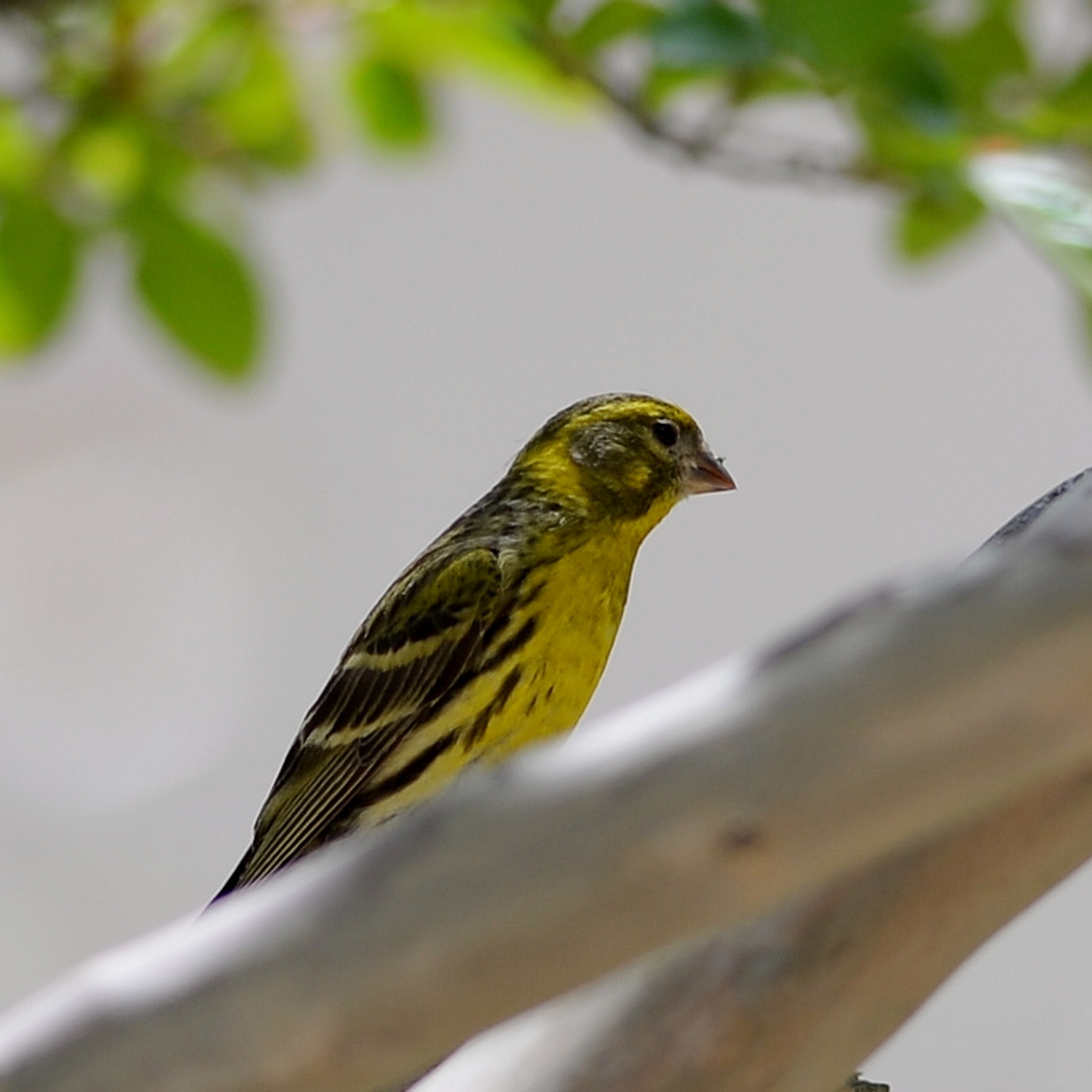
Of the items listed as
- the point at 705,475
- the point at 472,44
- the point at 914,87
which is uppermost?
the point at 472,44

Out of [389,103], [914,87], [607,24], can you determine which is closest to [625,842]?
[914,87]

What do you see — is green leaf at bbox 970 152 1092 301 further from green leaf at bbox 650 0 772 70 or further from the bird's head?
the bird's head

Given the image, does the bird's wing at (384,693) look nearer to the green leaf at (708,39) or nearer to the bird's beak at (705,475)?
the bird's beak at (705,475)

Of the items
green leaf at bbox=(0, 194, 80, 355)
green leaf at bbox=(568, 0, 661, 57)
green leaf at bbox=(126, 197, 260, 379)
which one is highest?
green leaf at bbox=(0, 194, 80, 355)

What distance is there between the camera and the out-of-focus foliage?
757 millimetres

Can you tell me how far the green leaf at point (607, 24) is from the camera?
2.77 ft

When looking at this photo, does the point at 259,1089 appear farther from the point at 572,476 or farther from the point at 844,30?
the point at 572,476

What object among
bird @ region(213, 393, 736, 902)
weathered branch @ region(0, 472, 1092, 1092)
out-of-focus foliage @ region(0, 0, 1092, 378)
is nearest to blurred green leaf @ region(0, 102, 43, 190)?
out-of-focus foliage @ region(0, 0, 1092, 378)

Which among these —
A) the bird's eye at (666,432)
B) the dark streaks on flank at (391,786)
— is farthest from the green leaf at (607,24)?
the dark streaks on flank at (391,786)

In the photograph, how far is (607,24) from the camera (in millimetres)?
847

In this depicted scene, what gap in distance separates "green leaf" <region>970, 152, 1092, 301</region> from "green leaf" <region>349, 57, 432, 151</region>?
46 cm

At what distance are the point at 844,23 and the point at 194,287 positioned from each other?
46 centimetres

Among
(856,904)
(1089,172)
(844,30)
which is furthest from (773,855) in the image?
(1089,172)

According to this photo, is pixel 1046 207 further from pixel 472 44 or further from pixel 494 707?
pixel 494 707
